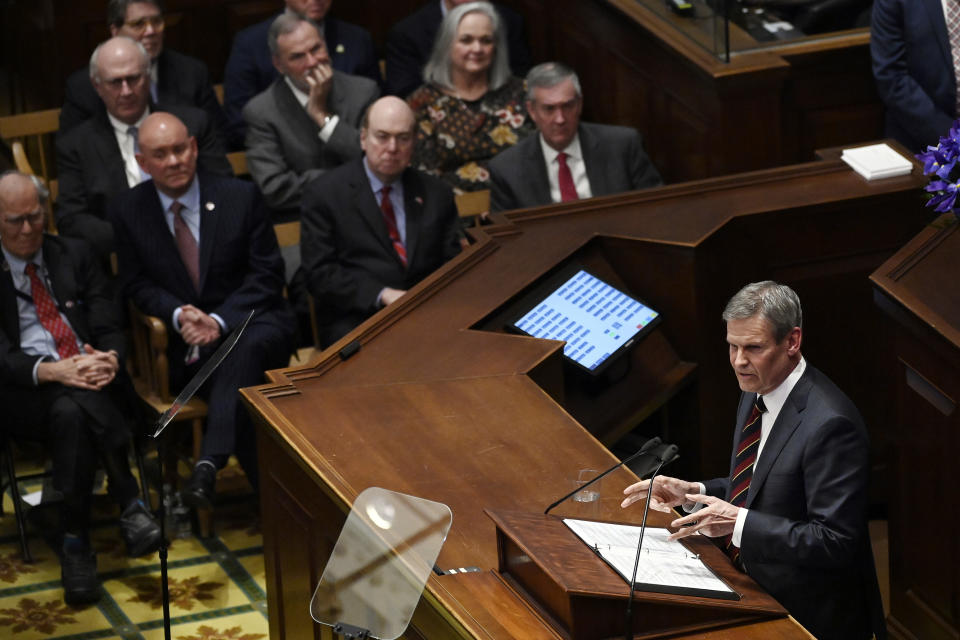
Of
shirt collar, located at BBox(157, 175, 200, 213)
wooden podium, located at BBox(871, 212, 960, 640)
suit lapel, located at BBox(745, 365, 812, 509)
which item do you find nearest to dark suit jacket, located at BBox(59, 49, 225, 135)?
shirt collar, located at BBox(157, 175, 200, 213)

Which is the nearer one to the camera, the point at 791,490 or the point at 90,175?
the point at 791,490

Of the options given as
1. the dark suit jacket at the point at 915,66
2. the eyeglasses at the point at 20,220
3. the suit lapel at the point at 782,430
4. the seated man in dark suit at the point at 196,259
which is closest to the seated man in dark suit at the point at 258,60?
the seated man in dark suit at the point at 196,259

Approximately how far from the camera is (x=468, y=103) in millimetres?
6266

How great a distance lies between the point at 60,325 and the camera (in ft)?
17.4

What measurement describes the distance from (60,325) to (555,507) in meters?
2.30

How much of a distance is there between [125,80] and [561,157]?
1.62m

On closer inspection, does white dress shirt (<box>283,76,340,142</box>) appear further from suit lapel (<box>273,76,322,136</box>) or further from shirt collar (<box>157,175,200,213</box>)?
shirt collar (<box>157,175,200,213</box>)

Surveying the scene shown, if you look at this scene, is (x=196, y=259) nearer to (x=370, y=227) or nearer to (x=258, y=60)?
(x=370, y=227)

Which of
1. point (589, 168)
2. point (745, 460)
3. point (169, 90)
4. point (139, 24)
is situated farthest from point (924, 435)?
point (139, 24)

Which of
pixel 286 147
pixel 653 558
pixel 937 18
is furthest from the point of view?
pixel 286 147

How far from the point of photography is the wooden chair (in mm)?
6363

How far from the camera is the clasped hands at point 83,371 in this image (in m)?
5.13

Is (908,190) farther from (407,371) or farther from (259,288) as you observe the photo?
(259,288)

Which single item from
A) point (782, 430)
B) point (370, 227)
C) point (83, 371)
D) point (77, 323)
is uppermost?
point (370, 227)
